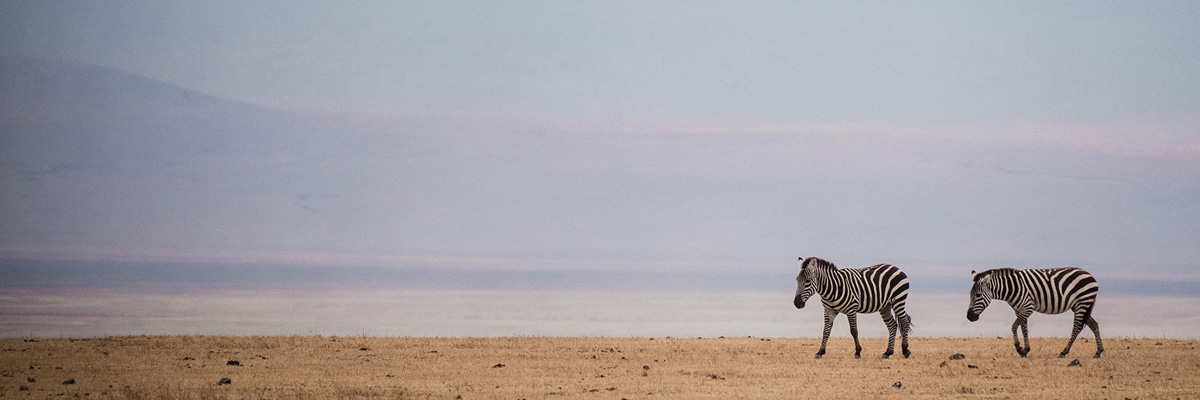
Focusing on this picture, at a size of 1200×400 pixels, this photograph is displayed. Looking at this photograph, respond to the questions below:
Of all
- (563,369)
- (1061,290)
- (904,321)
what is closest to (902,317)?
(904,321)

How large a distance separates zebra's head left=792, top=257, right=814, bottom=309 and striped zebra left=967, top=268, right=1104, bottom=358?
184 inches

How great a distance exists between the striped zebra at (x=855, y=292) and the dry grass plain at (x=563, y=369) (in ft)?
3.58

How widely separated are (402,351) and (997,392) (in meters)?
15.9

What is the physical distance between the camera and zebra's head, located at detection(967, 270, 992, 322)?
2609 cm

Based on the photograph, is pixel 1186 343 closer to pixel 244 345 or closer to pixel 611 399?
pixel 611 399

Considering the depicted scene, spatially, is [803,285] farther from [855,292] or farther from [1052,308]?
[1052,308]

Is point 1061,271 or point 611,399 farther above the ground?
point 1061,271

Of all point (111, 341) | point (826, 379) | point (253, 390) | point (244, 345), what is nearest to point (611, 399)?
point (826, 379)

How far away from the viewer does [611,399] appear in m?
17.8

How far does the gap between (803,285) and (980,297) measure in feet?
16.6

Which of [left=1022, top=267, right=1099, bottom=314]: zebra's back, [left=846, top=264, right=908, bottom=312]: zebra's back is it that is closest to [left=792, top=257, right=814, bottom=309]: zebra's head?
[left=846, top=264, right=908, bottom=312]: zebra's back

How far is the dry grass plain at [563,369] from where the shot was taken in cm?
1877

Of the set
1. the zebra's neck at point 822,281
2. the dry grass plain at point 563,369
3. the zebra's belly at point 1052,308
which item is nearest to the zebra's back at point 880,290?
the zebra's neck at point 822,281

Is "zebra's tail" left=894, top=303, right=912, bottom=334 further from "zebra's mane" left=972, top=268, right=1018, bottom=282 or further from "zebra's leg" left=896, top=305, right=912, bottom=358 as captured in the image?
"zebra's mane" left=972, top=268, right=1018, bottom=282
